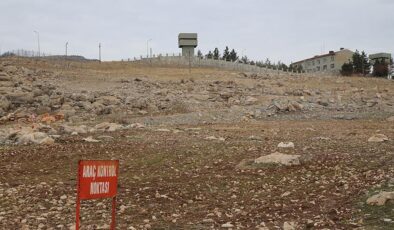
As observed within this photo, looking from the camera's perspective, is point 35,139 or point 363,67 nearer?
point 35,139

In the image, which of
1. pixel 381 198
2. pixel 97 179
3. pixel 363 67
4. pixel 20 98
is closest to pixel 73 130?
pixel 20 98

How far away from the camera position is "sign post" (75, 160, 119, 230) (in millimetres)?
4867

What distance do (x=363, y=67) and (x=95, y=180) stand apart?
257 ft

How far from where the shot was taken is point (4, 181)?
10.2 meters

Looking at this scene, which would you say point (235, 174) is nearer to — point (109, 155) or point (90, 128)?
point (109, 155)

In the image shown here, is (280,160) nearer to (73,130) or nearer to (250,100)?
(73,130)

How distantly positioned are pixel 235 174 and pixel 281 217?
311 centimetres

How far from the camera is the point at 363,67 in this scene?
78.8 m

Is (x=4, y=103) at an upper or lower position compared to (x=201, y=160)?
upper

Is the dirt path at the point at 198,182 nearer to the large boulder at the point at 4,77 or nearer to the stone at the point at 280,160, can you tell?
the stone at the point at 280,160

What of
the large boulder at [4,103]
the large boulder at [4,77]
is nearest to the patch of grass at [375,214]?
the large boulder at [4,103]

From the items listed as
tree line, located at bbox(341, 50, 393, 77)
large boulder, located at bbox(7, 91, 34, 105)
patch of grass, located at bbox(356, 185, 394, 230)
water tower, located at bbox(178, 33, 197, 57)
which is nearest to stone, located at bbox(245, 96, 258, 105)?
large boulder, located at bbox(7, 91, 34, 105)

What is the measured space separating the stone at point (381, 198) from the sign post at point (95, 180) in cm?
386

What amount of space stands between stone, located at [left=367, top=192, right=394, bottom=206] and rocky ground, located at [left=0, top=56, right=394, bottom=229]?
18 mm
